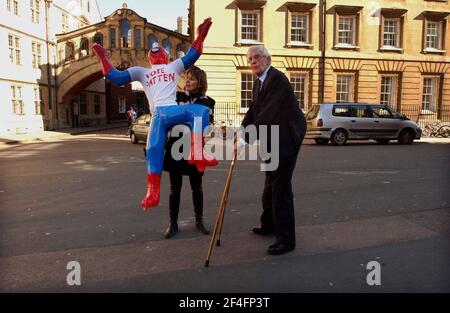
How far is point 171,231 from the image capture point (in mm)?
4781

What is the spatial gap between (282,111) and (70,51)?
3257cm

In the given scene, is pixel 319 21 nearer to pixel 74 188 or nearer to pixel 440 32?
pixel 440 32

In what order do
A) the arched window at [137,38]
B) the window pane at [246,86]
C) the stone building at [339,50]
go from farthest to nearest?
the arched window at [137,38] < the window pane at [246,86] < the stone building at [339,50]

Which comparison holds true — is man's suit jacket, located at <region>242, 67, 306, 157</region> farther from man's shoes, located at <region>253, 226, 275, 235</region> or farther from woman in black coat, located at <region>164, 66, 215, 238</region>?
man's shoes, located at <region>253, 226, 275, 235</region>

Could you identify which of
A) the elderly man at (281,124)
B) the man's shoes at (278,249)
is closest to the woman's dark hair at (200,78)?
the elderly man at (281,124)

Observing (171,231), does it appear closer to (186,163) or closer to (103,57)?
(186,163)

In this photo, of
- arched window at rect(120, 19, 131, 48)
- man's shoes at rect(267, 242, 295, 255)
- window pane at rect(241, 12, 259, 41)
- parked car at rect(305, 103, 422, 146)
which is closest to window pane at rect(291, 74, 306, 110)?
window pane at rect(241, 12, 259, 41)

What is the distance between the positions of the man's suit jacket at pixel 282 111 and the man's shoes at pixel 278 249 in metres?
0.92

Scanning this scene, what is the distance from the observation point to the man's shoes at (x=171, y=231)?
472 cm

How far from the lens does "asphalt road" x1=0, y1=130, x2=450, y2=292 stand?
3496 millimetres

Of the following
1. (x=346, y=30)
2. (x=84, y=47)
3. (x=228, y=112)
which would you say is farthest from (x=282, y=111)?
(x=84, y=47)

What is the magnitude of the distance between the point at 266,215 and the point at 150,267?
Answer: 1572mm

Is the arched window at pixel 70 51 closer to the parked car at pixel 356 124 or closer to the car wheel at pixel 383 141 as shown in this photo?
the parked car at pixel 356 124

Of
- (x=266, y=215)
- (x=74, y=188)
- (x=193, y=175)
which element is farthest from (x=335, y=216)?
(x=74, y=188)
